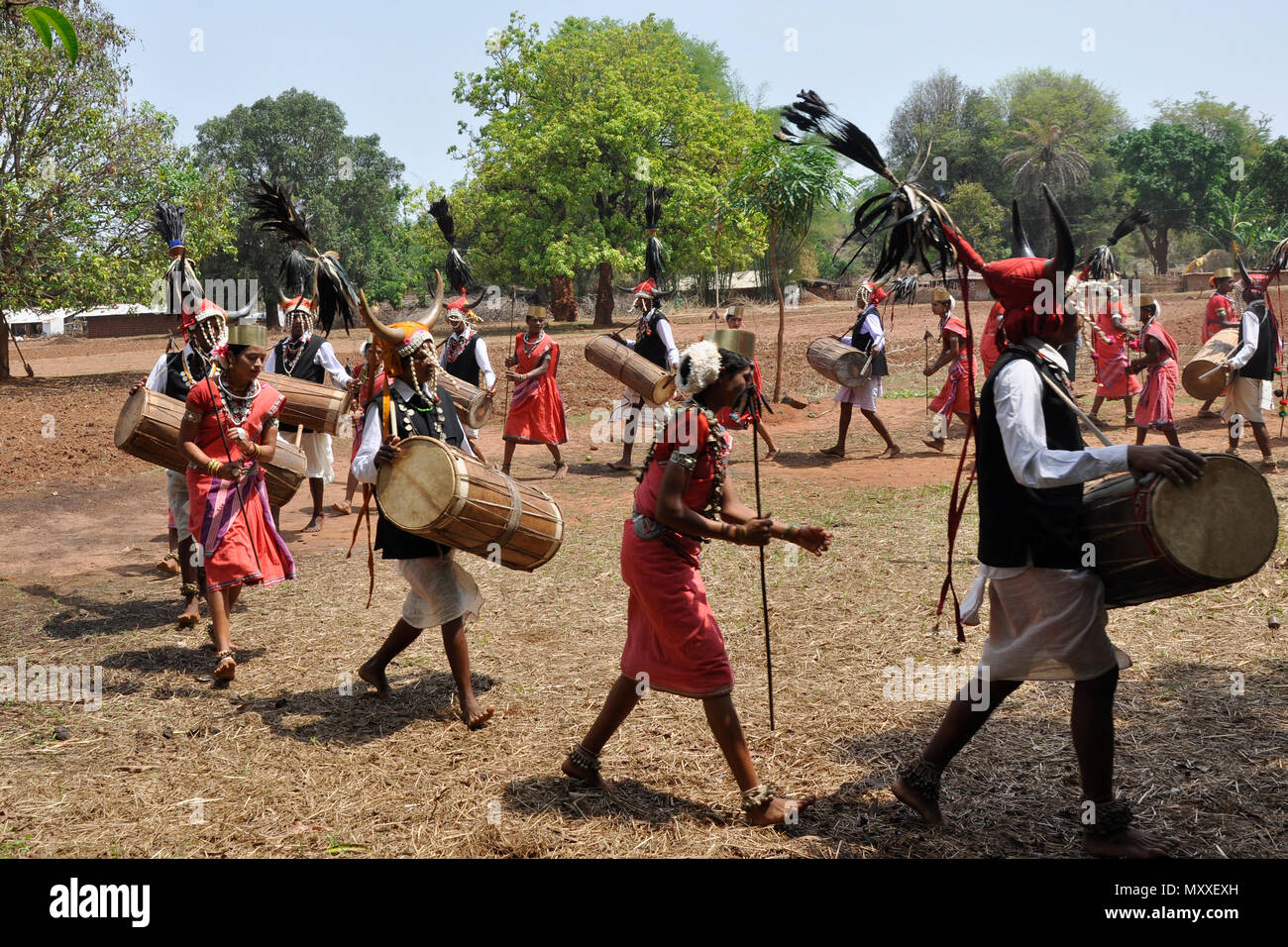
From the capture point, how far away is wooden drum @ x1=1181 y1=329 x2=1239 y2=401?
10938 millimetres

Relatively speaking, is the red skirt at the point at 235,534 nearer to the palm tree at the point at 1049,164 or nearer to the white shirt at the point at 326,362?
the white shirt at the point at 326,362

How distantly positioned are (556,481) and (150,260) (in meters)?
12.3

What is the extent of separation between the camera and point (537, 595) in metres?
7.14

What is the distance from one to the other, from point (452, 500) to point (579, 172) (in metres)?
27.6

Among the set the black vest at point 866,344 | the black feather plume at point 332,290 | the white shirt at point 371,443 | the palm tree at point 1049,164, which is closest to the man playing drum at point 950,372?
the black vest at point 866,344

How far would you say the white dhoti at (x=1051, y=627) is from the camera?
11.3ft

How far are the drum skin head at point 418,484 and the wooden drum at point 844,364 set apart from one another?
7.95 meters

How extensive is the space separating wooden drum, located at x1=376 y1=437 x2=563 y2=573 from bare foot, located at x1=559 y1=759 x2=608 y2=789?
104 cm

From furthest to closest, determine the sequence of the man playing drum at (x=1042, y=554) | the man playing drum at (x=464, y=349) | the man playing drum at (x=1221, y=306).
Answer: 1. the man playing drum at (x=1221, y=306)
2. the man playing drum at (x=464, y=349)
3. the man playing drum at (x=1042, y=554)

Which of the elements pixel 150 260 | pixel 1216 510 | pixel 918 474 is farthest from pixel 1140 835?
pixel 150 260

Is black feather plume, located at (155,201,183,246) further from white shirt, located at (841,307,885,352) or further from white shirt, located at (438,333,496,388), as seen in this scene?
white shirt, located at (841,307,885,352)

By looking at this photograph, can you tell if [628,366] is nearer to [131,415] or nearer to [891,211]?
[131,415]

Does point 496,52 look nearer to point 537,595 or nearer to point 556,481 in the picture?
point 556,481

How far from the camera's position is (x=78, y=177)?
1875 centimetres
